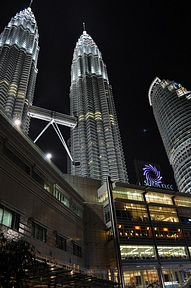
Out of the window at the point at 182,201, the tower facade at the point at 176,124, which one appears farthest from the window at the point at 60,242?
the tower facade at the point at 176,124

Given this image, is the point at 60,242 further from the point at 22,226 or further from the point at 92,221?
the point at 92,221

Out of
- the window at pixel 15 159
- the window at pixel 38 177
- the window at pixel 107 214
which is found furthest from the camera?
the window at pixel 107 214

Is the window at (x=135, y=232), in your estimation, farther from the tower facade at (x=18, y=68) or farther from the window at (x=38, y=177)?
the tower facade at (x=18, y=68)

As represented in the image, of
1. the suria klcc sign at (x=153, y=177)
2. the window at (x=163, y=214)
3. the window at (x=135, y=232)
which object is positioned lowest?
the window at (x=135, y=232)

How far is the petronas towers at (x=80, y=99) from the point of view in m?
98.2

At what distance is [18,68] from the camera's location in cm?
10625

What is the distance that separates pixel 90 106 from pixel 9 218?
103 m

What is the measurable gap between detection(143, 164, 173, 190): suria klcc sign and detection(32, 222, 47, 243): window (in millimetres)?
34525

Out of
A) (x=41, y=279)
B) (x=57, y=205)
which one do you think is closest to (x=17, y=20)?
(x=57, y=205)

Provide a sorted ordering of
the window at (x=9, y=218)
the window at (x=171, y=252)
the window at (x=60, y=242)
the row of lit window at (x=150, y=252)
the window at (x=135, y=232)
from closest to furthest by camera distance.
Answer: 1. the window at (x=9, y=218)
2. the window at (x=60, y=242)
3. the row of lit window at (x=150, y=252)
4. the window at (x=135, y=232)
5. the window at (x=171, y=252)

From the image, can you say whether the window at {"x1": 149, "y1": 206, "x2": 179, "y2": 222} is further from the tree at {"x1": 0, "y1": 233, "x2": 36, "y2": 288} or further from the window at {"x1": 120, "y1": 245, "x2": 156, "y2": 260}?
the tree at {"x1": 0, "y1": 233, "x2": 36, "y2": 288}

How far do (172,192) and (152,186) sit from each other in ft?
19.7

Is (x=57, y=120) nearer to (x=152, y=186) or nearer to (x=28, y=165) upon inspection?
(x=152, y=186)

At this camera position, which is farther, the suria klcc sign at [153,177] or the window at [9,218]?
the suria klcc sign at [153,177]
